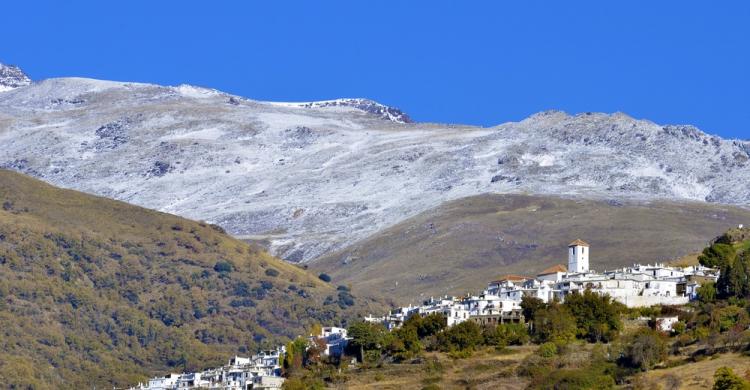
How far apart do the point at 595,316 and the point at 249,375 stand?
68.7 feet

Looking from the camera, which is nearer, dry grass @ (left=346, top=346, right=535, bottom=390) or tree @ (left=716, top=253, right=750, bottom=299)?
dry grass @ (left=346, top=346, right=535, bottom=390)

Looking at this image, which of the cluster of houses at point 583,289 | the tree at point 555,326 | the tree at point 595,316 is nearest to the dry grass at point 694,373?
the tree at point 595,316

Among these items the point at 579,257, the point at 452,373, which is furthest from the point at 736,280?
the point at 579,257

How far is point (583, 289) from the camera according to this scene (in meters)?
127

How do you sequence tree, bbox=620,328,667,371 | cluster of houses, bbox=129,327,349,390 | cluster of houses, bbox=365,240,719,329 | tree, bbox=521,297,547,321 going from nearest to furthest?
tree, bbox=620,328,667,371
tree, bbox=521,297,547,321
cluster of houses, bbox=129,327,349,390
cluster of houses, bbox=365,240,719,329

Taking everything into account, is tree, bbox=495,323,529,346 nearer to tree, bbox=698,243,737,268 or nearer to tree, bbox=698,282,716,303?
tree, bbox=698,282,716,303

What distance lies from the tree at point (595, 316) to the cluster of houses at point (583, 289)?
4.11 meters

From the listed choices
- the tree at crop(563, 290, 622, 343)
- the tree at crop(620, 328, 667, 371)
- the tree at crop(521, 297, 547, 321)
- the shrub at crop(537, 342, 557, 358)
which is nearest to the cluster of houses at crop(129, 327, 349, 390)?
the tree at crop(521, 297, 547, 321)

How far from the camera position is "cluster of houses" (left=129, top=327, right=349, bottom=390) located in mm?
123188

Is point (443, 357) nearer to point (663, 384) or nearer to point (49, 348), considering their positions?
point (663, 384)

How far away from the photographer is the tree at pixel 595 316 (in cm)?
11669

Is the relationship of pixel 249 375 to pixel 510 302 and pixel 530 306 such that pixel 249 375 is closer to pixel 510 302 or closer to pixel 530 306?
pixel 510 302

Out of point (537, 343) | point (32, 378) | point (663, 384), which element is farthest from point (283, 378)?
point (32, 378)

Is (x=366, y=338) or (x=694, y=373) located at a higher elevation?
(x=366, y=338)
